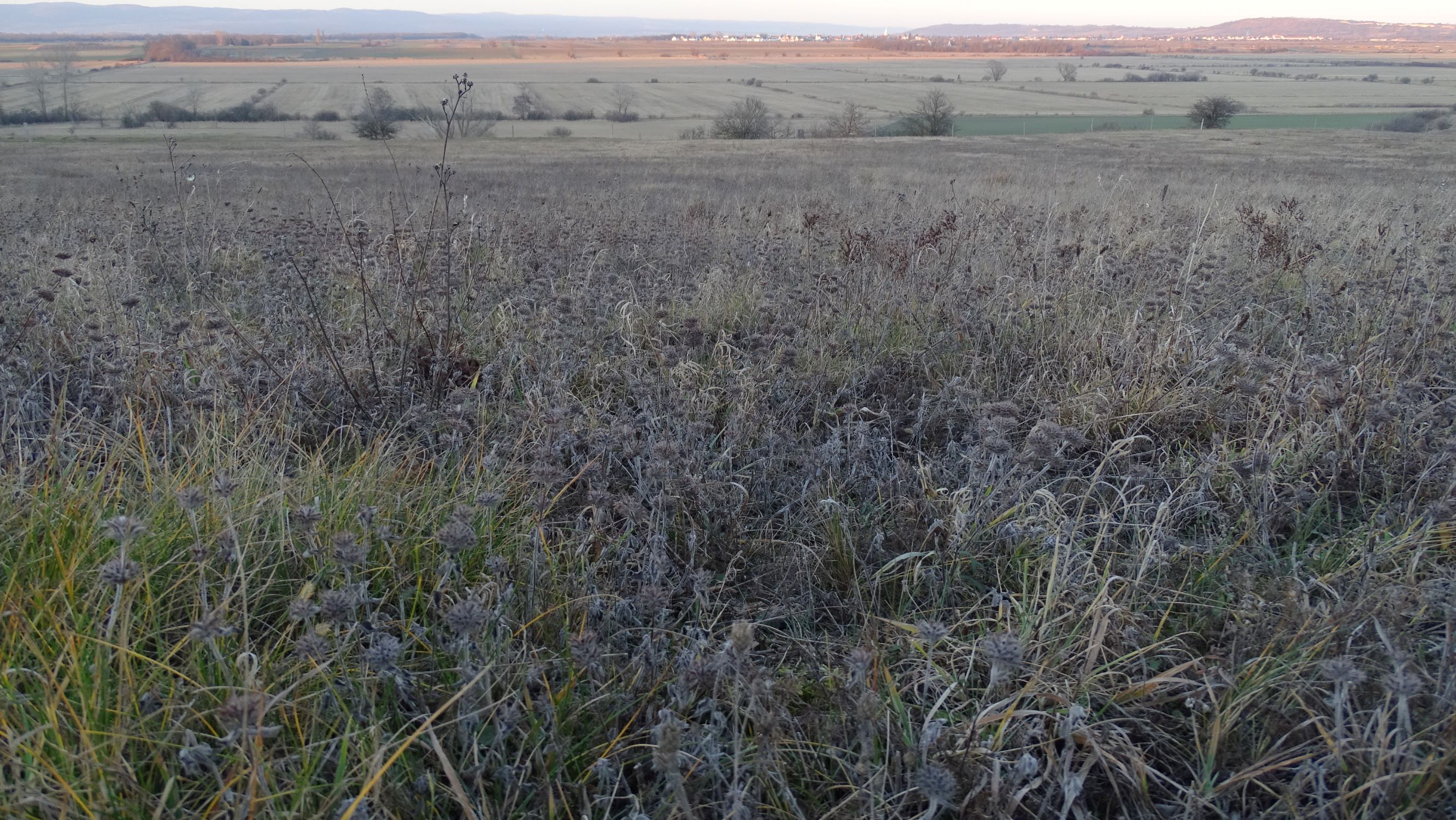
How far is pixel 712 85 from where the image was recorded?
84062 mm

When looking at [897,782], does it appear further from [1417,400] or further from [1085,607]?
[1417,400]

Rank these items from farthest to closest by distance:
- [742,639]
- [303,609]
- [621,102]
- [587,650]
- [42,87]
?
[621,102] → [42,87] → [587,650] → [303,609] → [742,639]

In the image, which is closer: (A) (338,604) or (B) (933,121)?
(A) (338,604)

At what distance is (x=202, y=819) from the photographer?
60.5 inches

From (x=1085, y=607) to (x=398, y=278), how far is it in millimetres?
3963

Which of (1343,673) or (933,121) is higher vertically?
(933,121)

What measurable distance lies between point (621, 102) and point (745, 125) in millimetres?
20908

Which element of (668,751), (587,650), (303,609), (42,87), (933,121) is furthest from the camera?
(42,87)

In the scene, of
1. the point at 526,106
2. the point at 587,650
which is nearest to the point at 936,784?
the point at 587,650

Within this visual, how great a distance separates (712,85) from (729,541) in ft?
288

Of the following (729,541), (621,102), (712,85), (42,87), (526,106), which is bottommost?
(729,541)

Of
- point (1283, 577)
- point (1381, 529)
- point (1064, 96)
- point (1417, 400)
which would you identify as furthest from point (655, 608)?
point (1064, 96)

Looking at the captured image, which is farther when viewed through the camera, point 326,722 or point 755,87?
point 755,87

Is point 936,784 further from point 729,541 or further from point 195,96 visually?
point 195,96
